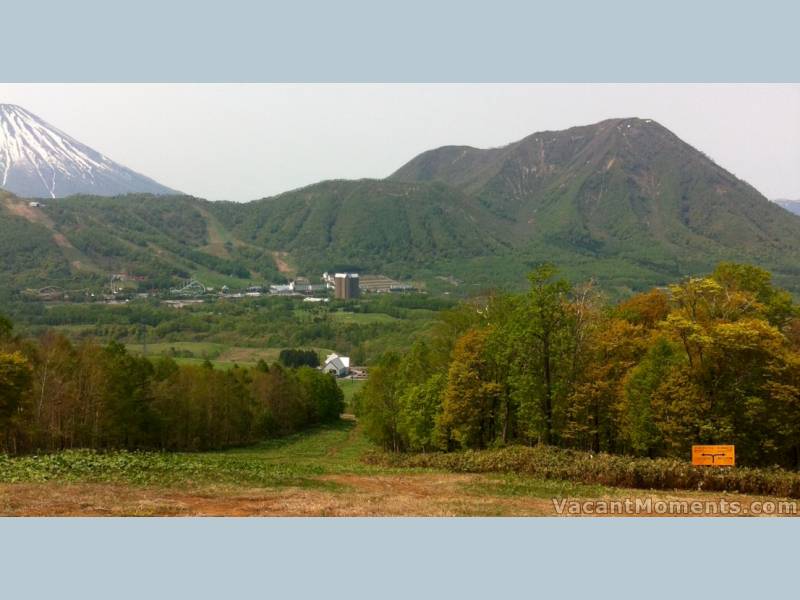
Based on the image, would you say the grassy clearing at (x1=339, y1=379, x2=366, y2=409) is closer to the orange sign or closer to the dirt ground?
the orange sign

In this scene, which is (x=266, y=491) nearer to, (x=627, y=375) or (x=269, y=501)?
(x=269, y=501)

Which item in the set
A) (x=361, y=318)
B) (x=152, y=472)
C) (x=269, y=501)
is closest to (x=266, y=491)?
(x=269, y=501)

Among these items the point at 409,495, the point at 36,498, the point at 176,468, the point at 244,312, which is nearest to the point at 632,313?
the point at 409,495

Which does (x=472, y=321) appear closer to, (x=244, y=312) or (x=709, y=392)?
(x=709, y=392)

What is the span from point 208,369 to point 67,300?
120 m

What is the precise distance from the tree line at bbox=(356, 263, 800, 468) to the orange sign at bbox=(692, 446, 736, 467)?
0.99m

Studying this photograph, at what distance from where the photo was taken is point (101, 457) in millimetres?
26781

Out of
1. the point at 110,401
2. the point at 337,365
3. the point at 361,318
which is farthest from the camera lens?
the point at 361,318

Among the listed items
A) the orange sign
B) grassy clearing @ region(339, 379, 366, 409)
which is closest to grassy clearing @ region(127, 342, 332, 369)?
grassy clearing @ region(339, 379, 366, 409)

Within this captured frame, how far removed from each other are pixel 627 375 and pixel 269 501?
59.2 ft

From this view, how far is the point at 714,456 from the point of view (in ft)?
86.3

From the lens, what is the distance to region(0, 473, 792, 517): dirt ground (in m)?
18.4

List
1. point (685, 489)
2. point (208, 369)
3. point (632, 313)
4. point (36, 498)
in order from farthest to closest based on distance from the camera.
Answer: point (208, 369) → point (632, 313) → point (685, 489) → point (36, 498)

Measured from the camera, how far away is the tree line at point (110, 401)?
120ft
